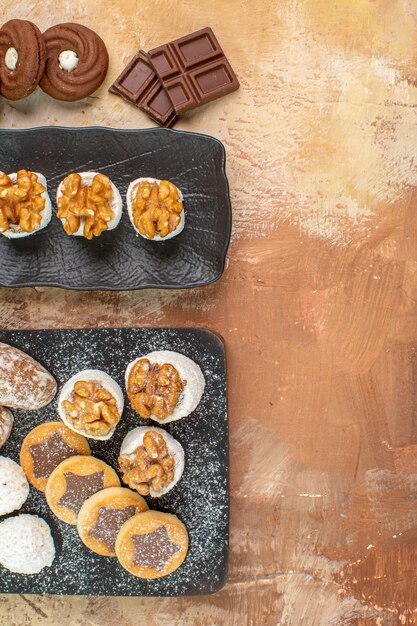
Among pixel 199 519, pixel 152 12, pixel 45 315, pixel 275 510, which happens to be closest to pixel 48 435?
pixel 45 315

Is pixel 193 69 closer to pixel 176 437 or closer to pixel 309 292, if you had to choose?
pixel 309 292

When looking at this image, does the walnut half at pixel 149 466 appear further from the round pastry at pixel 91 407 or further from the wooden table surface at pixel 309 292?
the wooden table surface at pixel 309 292

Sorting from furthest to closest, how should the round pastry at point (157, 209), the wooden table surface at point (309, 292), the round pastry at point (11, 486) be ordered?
1. the wooden table surface at point (309, 292)
2. the round pastry at point (11, 486)
3. the round pastry at point (157, 209)

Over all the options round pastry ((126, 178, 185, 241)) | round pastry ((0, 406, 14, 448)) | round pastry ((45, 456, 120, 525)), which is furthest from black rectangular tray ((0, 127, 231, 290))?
round pastry ((45, 456, 120, 525))

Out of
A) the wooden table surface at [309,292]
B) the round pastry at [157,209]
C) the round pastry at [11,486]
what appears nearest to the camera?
the round pastry at [157,209]

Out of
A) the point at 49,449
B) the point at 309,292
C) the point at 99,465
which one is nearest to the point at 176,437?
the point at 99,465

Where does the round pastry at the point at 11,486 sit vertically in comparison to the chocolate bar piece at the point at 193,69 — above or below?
below

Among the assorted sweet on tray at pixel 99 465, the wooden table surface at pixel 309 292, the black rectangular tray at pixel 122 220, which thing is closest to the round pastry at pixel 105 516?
the assorted sweet on tray at pixel 99 465
